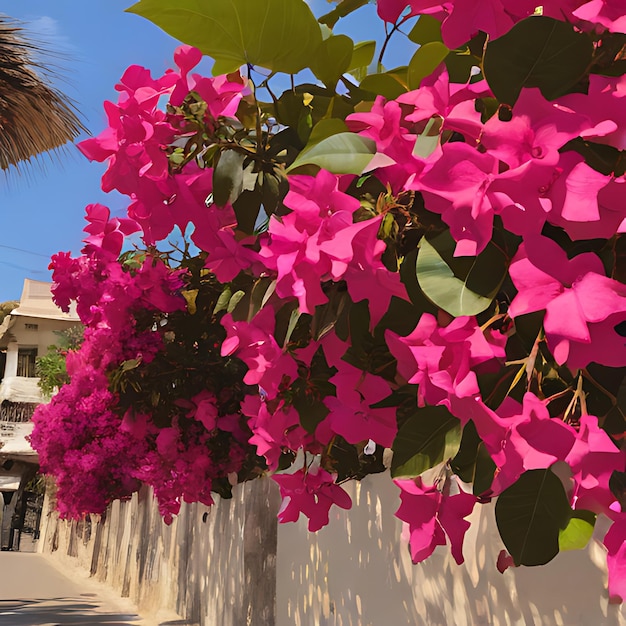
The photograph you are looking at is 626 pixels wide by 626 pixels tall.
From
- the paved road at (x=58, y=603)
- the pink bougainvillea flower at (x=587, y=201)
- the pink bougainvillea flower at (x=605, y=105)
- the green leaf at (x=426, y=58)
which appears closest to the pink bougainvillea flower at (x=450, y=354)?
the pink bougainvillea flower at (x=587, y=201)

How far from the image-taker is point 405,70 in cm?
178

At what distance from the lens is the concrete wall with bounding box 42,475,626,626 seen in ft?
7.49

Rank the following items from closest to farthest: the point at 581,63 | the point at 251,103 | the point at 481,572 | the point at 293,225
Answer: the point at 581,63
the point at 293,225
the point at 251,103
the point at 481,572

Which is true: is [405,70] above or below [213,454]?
above

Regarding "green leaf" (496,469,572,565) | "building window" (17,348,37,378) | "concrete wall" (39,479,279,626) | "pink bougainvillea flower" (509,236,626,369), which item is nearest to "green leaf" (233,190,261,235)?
"pink bougainvillea flower" (509,236,626,369)

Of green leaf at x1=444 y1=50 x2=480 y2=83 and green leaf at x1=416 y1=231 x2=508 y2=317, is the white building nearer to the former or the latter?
green leaf at x1=444 y1=50 x2=480 y2=83

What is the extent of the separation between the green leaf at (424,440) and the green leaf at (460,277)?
244 millimetres

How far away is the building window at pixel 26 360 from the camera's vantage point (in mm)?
32281

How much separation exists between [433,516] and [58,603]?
39.3 feet

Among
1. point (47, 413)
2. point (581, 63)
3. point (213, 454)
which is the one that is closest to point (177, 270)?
point (213, 454)

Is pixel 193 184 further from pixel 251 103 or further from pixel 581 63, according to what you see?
pixel 581 63

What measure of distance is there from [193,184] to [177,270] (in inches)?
103

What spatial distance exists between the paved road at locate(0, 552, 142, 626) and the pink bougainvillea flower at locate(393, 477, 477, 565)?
8.40 meters

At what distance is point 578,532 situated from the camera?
128cm
